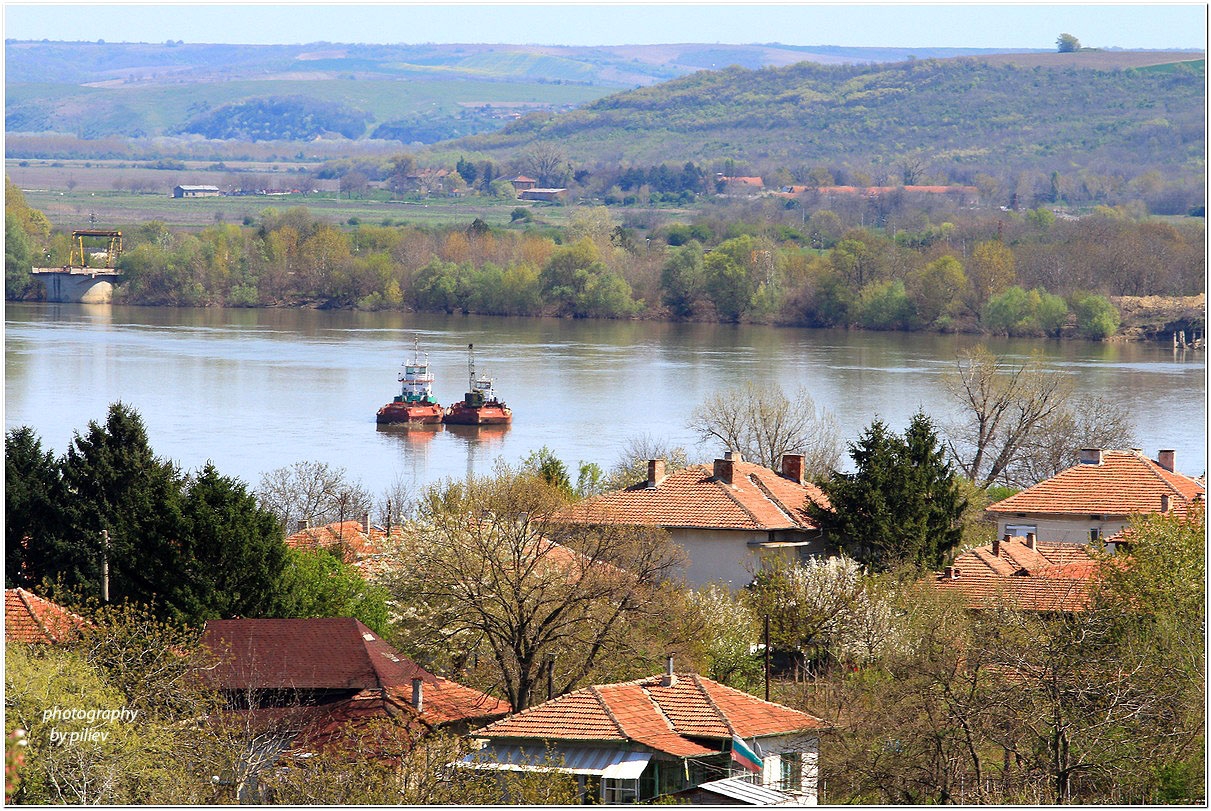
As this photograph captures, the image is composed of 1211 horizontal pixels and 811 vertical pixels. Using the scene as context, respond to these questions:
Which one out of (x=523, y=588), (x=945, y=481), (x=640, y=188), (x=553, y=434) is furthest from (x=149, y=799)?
(x=640, y=188)

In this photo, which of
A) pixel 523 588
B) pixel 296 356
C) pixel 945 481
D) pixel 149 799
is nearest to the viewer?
pixel 149 799

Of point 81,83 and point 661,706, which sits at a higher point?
point 81,83

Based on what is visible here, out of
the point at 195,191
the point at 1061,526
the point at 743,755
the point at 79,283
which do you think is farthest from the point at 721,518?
the point at 195,191

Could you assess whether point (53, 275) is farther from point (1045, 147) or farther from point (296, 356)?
point (1045, 147)

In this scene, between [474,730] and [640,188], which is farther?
[640,188]

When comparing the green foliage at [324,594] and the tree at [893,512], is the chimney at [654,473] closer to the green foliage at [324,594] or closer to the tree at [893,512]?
the tree at [893,512]

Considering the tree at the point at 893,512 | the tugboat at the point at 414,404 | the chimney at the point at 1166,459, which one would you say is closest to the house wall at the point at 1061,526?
the tree at the point at 893,512

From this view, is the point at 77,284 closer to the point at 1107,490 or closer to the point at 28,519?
the point at 28,519
